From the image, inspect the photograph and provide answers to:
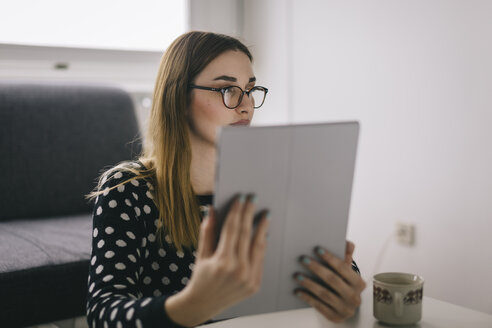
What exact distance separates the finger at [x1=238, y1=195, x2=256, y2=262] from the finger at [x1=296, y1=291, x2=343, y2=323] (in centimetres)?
17

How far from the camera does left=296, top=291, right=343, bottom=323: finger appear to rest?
699 millimetres

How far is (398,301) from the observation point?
29.5 inches

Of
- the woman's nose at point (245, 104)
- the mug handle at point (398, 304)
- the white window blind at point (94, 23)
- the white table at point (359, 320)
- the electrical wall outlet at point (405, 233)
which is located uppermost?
the white window blind at point (94, 23)

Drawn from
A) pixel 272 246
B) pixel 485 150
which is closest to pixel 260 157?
pixel 272 246

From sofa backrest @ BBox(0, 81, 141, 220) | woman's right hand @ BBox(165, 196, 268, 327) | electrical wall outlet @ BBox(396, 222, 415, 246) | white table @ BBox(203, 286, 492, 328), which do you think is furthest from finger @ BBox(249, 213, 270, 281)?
electrical wall outlet @ BBox(396, 222, 415, 246)

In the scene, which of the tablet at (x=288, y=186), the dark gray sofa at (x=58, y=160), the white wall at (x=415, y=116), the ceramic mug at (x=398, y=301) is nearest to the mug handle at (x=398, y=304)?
the ceramic mug at (x=398, y=301)

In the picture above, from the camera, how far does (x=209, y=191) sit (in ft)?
3.30

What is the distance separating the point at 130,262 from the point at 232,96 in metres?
0.37

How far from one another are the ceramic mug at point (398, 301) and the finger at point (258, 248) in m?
0.27

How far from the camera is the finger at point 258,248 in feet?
1.88

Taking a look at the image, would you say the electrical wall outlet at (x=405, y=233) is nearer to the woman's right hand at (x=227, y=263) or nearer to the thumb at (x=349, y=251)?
the thumb at (x=349, y=251)

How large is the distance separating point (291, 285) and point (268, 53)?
7.22 feet

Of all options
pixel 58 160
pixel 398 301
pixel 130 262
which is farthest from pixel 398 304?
pixel 58 160

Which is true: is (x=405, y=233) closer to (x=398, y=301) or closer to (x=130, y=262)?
(x=398, y=301)
